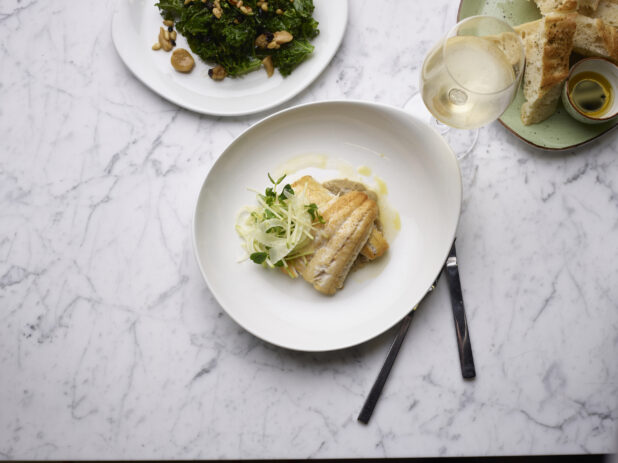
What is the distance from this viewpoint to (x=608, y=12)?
2.07 metres

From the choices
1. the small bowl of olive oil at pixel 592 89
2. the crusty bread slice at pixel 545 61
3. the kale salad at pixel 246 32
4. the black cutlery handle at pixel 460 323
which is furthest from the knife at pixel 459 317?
the kale salad at pixel 246 32

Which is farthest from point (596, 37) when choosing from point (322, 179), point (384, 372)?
point (384, 372)

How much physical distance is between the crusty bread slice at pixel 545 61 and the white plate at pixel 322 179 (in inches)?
18.6

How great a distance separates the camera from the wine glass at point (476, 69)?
1699 mm

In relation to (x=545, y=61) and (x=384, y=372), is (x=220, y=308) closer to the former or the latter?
(x=384, y=372)

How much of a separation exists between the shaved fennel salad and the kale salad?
550mm

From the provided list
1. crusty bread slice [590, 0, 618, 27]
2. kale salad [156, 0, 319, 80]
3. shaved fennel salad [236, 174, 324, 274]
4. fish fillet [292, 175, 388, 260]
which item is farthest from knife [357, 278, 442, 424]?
crusty bread slice [590, 0, 618, 27]

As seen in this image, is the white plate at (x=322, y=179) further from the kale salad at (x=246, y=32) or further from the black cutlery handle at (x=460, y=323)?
the kale salad at (x=246, y=32)

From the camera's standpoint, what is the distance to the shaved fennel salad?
78.5 inches

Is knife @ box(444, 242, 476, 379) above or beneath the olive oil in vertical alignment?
beneath

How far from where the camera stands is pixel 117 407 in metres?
2.17

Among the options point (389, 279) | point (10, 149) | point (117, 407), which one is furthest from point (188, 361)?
point (10, 149)

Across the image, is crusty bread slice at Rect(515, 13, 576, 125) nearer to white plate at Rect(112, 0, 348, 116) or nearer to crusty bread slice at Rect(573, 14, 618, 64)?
crusty bread slice at Rect(573, 14, 618, 64)

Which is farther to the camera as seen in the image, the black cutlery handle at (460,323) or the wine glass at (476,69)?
the black cutlery handle at (460,323)
